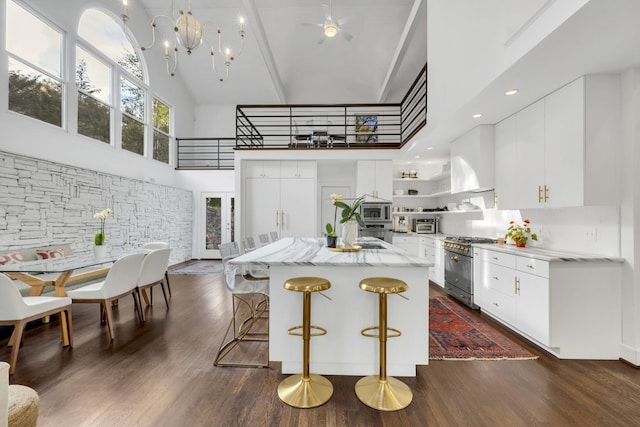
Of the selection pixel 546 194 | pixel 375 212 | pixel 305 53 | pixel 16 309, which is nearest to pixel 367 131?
pixel 375 212

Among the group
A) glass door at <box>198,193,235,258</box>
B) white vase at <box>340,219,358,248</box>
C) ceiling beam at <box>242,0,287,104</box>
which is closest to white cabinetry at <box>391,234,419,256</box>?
white vase at <box>340,219,358,248</box>

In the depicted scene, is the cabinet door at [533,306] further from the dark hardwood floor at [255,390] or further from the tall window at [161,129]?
the tall window at [161,129]

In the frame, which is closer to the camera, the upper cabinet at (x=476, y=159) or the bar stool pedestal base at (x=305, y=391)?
the bar stool pedestal base at (x=305, y=391)

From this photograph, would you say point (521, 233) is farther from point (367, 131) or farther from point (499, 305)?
point (367, 131)

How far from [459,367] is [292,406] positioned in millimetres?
1463

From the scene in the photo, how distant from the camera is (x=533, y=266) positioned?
2.64 m

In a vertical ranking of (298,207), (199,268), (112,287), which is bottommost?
(199,268)

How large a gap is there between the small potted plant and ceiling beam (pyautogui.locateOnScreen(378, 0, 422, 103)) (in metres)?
3.93

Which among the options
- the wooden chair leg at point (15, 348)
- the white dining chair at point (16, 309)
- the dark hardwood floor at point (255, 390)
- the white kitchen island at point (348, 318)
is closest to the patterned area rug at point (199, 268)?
the dark hardwood floor at point (255, 390)

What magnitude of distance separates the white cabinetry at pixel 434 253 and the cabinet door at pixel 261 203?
3.07 meters

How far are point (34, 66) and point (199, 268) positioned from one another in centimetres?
462

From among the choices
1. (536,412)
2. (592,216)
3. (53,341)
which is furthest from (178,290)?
(592,216)

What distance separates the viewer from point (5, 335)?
280cm

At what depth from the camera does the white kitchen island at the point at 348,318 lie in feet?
7.02
